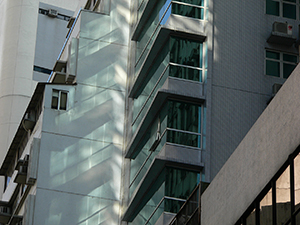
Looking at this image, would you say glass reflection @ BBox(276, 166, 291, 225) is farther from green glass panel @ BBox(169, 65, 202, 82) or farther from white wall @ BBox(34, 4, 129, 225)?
white wall @ BBox(34, 4, 129, 225)

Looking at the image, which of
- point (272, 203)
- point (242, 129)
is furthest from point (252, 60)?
point (272, 203)

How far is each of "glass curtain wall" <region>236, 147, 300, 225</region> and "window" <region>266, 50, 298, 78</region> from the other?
1468cm

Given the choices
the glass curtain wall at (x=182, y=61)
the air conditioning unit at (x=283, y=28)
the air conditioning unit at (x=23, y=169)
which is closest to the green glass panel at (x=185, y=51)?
the glass curtain wall at (x=182, y=61)

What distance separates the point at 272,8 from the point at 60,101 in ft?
39.7

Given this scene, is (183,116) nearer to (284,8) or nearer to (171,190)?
(171,190)

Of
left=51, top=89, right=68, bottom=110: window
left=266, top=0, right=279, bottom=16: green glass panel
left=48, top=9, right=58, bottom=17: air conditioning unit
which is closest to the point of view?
left=266, top=0, right=279, bottom=16: green glass panel

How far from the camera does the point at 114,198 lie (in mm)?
37562

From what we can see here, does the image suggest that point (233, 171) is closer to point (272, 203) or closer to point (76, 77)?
point (272, 203)

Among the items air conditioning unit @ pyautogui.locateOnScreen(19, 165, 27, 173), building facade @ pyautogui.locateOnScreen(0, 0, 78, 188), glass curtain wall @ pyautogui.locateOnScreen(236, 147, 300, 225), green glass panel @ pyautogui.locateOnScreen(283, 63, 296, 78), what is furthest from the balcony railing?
building facade @ pyautogui.locateOnScreen(0, 0, 78, 188)

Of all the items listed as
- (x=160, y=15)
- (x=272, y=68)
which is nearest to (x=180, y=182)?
(x=272, y=68)

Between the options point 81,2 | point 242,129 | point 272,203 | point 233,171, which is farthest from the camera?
point 81,2

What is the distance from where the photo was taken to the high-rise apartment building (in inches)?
1204

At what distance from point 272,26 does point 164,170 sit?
842 centimetres

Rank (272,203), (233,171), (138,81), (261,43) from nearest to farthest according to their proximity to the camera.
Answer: (272,203)
(233,171)
(261,43)
(138,81)
